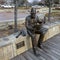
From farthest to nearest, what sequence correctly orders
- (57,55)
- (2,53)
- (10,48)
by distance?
1. (57,55)
2. (10,48)
3. (2,53)

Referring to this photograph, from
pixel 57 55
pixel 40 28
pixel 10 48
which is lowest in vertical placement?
pixel 57 55

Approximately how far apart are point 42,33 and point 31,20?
24.2 inches

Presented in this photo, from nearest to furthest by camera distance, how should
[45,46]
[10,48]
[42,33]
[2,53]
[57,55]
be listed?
[2,53] < [10,48] < [57,55] < [42,33] < [45,46]

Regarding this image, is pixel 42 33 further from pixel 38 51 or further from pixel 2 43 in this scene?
pixel 2 43

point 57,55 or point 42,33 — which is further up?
point 42,33

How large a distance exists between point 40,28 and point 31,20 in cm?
48

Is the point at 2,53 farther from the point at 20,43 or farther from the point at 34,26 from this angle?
the point at 34,26

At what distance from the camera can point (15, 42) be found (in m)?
5.02

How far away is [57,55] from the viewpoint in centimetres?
520

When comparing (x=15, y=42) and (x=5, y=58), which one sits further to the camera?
(x=15, y=42)

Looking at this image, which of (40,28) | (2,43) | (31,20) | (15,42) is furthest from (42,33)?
(2,43)

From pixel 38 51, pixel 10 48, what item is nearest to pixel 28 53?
pixel 38 51

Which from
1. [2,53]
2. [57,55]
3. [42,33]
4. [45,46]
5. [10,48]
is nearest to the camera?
[2,53]

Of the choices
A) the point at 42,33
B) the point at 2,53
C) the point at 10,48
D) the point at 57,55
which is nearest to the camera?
the point at 2,53
